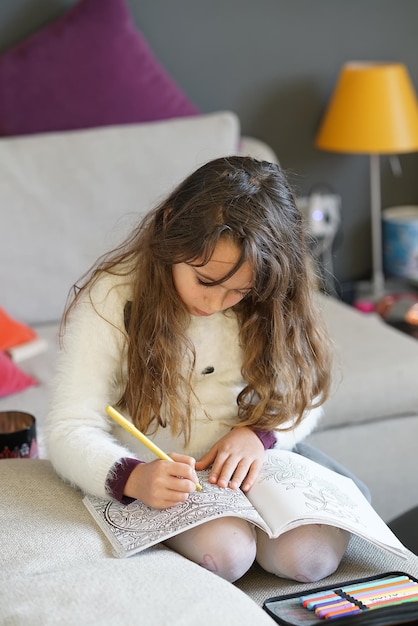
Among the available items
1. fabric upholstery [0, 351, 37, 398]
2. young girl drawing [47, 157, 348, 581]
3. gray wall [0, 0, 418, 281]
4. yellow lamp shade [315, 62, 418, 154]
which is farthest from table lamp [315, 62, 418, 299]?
young girl drawing [47, 157, 348, 581]

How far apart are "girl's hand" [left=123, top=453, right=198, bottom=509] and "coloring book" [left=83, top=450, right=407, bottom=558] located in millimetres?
18

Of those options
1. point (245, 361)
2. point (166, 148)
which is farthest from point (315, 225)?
point (245, 361)

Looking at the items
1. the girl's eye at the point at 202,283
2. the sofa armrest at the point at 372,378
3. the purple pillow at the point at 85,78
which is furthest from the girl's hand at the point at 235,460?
the purple pillow at the point at 85,78

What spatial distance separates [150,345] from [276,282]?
20cm

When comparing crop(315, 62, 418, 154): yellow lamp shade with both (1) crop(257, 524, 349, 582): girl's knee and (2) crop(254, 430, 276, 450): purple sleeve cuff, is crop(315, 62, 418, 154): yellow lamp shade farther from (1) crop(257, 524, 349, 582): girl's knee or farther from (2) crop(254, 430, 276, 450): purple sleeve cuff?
(1) crop(257, 524, 349, 582): girl's knee

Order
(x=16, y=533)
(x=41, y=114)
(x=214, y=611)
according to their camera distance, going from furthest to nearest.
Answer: (x=41, y=114) → (x=16, y=533) → (x=214, y=611)

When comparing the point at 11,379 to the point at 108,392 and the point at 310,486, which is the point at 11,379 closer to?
the point at 108,392

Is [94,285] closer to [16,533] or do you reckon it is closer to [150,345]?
[150,345]

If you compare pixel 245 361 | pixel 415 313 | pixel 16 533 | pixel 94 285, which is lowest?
pixel 415 313

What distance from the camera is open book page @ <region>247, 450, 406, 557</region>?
47.9 inches

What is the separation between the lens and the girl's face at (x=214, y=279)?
4.13ft

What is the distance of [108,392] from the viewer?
4.53 ft

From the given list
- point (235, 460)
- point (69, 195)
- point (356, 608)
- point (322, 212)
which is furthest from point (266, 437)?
point (322, 212)

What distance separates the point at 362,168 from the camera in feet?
10.3
